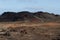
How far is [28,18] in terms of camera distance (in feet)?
194

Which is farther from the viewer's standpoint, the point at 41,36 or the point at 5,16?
the point at 5,16

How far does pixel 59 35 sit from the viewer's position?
2920 cm

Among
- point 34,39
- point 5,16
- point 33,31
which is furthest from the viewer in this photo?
point 5,16

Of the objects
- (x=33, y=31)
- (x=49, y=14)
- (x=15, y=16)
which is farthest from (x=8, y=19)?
(x=33, y=31)

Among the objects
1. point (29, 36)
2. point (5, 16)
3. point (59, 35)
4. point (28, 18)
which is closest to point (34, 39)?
point (29, 36)

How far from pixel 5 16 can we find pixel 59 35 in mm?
37764

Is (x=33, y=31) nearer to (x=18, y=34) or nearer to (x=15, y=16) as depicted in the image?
(x=18, y=34)

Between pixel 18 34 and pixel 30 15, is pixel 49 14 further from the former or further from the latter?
pixel 18 34

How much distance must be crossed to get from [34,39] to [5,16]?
38.2 meters

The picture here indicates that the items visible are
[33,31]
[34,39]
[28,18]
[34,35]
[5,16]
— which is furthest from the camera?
[5,16]

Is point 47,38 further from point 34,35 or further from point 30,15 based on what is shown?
point 30,15

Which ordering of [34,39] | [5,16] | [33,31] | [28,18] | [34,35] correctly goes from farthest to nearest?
[5,16], [28,18], [33,31], [34,35], [34,39]

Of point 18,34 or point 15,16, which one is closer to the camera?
point 18,34

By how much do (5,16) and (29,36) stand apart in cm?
3663
